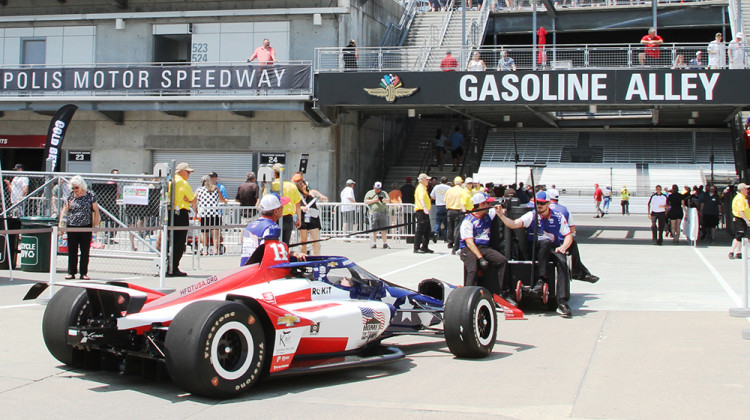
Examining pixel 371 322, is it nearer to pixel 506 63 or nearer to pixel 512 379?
pixel 512 379

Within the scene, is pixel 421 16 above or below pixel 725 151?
above

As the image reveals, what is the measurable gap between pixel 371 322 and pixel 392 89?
16.5m

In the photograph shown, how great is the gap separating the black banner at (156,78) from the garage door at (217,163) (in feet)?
10.9

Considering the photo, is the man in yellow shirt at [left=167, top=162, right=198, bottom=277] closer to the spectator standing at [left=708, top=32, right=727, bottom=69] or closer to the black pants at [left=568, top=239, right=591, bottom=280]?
the black pants at [left=568, top=239, right=591, bottom=280]

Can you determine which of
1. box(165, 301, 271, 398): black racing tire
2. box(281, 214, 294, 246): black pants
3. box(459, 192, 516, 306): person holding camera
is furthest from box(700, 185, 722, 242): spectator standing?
box(165, 301, 271, 398): black racing tire

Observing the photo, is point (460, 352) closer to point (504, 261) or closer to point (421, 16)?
point (504, 261)

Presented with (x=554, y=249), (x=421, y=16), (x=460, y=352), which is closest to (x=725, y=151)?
(x=421, y=16)

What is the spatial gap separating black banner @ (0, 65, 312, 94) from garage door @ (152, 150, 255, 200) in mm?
3316

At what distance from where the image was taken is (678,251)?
1995 centimetres

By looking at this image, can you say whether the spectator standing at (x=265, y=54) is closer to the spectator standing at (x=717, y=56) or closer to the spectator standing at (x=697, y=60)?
the spectator standing at (x=697, y=60)

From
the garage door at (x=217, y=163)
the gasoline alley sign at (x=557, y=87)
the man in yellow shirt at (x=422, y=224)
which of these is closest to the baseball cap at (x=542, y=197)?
the man in yellow shirt at (x=422, y=224)

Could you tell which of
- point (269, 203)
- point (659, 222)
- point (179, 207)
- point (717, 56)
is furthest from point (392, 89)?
point (269, 203)

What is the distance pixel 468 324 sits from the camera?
7551 mm

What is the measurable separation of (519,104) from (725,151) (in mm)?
18443
